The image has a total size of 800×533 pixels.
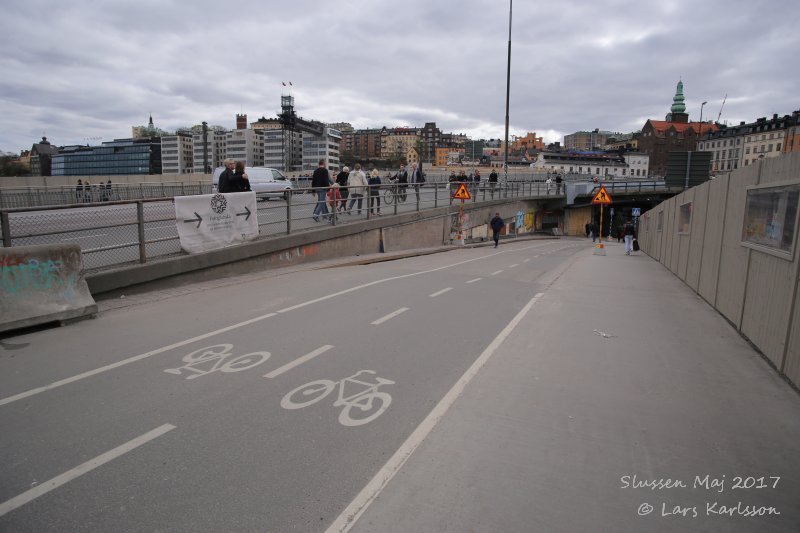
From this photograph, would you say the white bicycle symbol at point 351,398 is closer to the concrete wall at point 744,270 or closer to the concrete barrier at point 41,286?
the concrete wall at point 744,270

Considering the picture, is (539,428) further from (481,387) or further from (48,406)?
(48,406)

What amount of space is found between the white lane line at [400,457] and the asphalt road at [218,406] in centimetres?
6

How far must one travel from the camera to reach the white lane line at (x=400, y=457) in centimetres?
322

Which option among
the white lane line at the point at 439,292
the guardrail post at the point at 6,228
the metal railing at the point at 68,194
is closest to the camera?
the guardrail post at the point at 6,228

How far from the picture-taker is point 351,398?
504 cm

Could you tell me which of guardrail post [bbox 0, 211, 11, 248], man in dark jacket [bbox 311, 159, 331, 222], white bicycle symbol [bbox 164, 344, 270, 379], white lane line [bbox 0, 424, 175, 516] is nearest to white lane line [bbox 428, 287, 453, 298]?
white bicycle symbol [bbox 164, 344, 270, 379]

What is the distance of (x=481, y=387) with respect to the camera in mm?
5418

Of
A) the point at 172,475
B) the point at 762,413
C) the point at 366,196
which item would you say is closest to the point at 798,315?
the point at 762,413

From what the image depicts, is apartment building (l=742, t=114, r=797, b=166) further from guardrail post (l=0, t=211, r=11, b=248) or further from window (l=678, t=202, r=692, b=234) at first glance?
guardrail post (l=0, t=211, r=11, b=248)

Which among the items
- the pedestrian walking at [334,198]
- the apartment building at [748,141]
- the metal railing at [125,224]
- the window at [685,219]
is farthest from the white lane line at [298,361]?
the apartment building at [748,141]

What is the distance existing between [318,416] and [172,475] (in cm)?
132

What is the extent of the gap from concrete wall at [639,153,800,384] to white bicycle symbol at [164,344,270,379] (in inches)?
235

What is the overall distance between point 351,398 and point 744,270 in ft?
20.3

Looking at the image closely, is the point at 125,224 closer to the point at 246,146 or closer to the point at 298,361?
the point at 298,361
